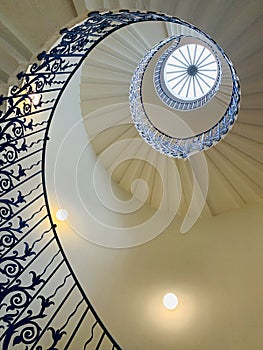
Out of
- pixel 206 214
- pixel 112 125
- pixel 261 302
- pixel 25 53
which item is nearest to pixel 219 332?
pixel 261 302

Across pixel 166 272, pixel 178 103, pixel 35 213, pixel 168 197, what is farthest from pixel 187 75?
pixel 35 213

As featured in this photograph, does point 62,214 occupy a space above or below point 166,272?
below

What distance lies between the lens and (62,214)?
5500 mm

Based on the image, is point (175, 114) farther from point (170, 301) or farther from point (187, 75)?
point (170, 301)

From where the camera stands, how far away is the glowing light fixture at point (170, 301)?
18.3ft

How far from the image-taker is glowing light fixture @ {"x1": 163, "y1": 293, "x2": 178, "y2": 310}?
5571 mm

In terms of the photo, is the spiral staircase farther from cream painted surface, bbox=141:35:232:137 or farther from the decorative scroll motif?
the decorative scroll motif

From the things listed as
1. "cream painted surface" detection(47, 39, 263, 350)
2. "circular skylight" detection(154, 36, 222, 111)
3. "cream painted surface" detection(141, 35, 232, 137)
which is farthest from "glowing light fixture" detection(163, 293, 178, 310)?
"circular skylight" detection(154, 36, 222, 111)

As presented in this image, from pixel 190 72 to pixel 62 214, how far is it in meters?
5.08

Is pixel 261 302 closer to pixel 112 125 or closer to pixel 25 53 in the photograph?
pixel 112 125

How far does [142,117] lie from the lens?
21.6 feet

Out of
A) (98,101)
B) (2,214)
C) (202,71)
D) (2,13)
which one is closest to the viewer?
(2,13)

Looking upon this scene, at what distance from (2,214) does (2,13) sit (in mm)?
1636

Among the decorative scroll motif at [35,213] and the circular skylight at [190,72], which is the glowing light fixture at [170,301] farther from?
the circular skylight at [190,72]
